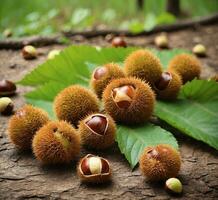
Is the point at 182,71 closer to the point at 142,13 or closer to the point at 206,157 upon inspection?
the point at 206,157

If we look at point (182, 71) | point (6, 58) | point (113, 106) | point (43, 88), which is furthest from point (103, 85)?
point (6, 58)

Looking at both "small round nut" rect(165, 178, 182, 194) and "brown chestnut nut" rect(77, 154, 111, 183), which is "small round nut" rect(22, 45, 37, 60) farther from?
"small round nut" rect(165, 178, 182, 194)

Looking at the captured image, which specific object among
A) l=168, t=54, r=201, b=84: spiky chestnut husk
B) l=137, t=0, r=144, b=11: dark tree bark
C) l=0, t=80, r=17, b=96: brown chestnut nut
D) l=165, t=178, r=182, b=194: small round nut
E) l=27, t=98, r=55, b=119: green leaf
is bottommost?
l=165, t=178, r=182, b=194: small round nut

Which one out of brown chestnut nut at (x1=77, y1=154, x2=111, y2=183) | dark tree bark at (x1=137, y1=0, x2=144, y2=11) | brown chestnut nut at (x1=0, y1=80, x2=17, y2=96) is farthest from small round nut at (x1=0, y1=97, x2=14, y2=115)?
dark tree bark at (x1=137, y1=0, x2=144, y2=11)

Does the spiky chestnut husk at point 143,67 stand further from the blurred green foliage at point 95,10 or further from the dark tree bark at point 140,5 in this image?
the dark tree bark at point 140,5

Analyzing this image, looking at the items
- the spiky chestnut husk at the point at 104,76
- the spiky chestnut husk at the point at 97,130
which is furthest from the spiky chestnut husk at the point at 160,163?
the spiky chestnut husk at the point at 104,76

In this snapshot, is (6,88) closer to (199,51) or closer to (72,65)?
(72,65)

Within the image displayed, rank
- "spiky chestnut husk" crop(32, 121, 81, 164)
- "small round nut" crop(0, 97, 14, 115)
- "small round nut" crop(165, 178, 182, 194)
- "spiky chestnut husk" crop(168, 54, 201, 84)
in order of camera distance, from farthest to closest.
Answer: "spiky chestnut husk" crop(168, 54, 201, 84) → "small round nut" crop(0, 97, 14, 115) → "spiky chestnut husk" crop(32, 121, 81, 164) → "small round nut" crop(165, 178, 182, 194)
